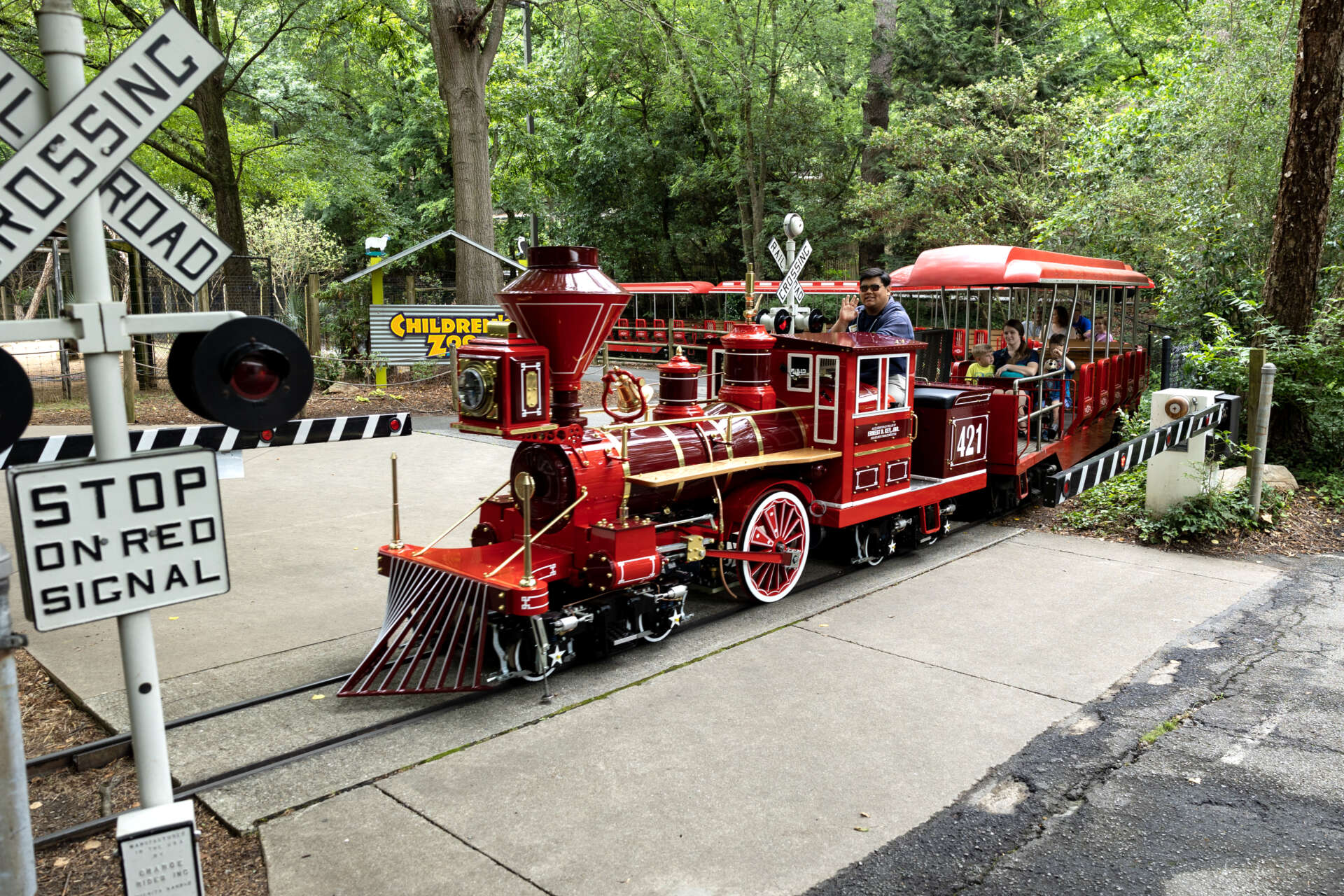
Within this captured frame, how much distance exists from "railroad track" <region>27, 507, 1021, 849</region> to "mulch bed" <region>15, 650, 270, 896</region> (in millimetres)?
46

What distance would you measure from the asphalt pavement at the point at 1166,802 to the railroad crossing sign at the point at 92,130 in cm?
342

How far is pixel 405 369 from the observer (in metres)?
18.7

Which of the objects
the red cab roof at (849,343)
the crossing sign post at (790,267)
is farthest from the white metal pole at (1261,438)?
the crossing sign post at (790,267)

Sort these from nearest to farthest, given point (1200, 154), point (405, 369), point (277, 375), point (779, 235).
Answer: point (277, 375) → point (1200, 154) → point (405, 369) → point (779, 235)

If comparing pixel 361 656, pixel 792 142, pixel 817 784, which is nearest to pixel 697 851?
pixel 817 784

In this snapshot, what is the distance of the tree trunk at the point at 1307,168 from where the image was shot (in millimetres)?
9703

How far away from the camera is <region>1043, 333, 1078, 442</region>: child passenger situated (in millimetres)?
9961

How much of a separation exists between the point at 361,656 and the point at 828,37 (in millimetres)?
25602

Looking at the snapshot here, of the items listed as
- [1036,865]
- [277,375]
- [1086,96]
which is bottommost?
[1036,865]

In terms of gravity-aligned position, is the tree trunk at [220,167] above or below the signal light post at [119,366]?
above

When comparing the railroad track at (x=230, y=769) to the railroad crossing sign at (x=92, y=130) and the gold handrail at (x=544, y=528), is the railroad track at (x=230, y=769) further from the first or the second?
the railroad crossing sign at (x=92, y=130)

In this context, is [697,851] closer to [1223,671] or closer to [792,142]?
[1223,671]

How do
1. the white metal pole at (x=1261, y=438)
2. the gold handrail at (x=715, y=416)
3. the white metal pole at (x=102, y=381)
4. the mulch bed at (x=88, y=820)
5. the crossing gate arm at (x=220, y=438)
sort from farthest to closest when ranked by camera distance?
the white metal pole at (x=1261, y=438)
the gold handrail at (x=715, y=416)
the crossing gate arm at (x=220, y=438)
the mulch bed at (x=88, y=820)
the white metal pole at (x=102, y=381)

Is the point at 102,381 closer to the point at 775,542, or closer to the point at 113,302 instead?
the point at 113,302
